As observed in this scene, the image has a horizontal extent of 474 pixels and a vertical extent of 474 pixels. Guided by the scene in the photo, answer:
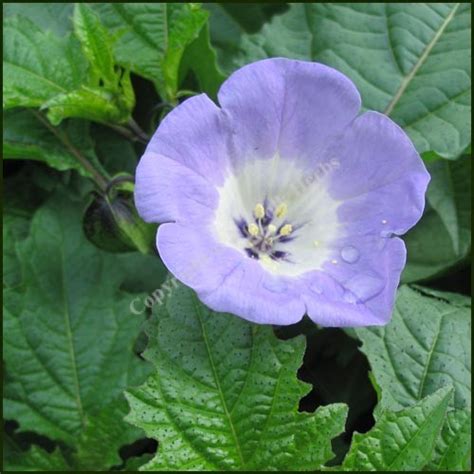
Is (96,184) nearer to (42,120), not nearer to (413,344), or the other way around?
(42,120)

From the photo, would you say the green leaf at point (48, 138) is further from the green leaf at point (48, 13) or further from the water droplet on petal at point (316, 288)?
the water droplet on petal at point (316, 288)

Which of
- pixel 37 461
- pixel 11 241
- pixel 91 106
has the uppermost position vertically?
pixel 91 106

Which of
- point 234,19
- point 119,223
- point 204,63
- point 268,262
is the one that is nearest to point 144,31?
point 204,63

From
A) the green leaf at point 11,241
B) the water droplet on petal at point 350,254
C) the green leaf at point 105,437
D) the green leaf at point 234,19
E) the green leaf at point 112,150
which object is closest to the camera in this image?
the water droplet on petal at point 350,254

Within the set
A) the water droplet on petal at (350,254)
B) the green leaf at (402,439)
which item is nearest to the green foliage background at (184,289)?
the green leaf at (402,439)

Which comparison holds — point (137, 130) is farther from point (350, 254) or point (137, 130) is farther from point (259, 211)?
point (350, 254)

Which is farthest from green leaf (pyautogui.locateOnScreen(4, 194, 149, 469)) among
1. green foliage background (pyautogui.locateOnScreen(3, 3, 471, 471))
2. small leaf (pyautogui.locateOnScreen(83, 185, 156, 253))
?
small leaf (pyautogui.locateOnScreen(83, 185, 156, 253))

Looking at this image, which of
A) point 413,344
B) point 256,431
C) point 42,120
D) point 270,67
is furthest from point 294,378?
point 42,120

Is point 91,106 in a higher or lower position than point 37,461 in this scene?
higher
